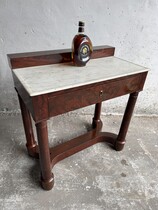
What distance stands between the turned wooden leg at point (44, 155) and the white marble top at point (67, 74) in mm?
179

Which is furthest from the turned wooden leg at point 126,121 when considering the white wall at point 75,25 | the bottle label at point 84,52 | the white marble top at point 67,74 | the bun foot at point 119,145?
the white wall at point 75,25

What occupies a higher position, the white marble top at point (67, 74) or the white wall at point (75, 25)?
the white wall at point (75, 25)

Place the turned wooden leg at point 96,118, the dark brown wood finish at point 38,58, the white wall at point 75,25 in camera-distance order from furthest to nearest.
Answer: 1. the turned wooden leg at point 96,118
2. the white wall at point 75,25
3. the dark brown wood finish at point 38,58

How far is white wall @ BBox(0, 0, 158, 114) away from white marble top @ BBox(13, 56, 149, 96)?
0.43 m

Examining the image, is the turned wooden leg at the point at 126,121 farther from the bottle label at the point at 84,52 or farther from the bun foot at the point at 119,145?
the bottle label at the point at 84,52

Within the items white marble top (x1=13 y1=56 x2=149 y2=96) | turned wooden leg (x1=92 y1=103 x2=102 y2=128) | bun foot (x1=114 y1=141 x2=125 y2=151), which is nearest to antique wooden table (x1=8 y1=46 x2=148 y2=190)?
white marble top (x1=13 y1=56 x2=149 y2=96)

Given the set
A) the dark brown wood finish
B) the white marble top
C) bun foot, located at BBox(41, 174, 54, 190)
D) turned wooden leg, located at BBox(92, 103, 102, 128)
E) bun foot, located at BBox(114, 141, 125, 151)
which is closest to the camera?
the white marble top

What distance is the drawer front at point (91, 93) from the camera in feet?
2.53

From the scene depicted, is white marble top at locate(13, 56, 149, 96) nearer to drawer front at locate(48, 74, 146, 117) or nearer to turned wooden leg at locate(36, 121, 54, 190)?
drawer front at locate(48, 74, 146, 117)

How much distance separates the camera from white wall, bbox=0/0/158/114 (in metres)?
1.23

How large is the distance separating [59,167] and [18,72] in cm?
74

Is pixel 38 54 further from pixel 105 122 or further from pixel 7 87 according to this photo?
pixel 105 122

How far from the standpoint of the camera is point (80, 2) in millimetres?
1231

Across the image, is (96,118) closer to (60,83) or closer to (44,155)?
(44,155)
